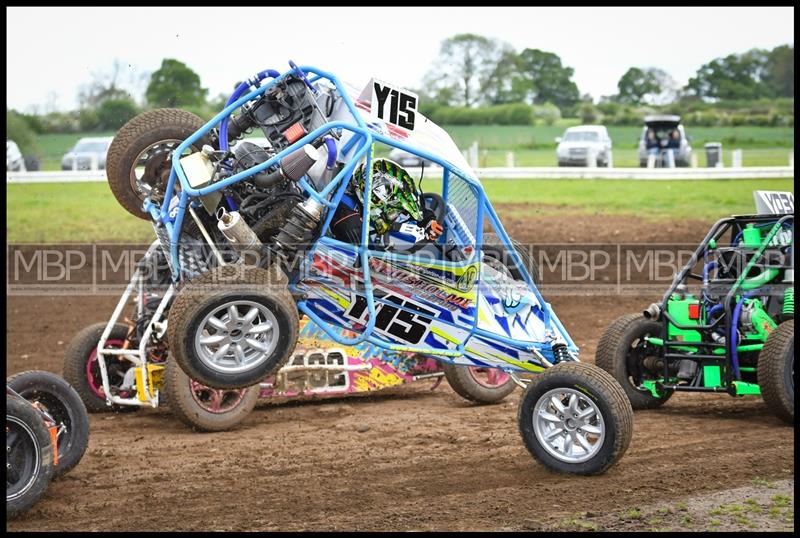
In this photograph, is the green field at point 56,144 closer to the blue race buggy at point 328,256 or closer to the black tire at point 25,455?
the blue race buggy at point 328,256

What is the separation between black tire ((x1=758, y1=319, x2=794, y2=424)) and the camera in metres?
9.22

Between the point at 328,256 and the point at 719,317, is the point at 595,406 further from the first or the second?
the point at 719,317

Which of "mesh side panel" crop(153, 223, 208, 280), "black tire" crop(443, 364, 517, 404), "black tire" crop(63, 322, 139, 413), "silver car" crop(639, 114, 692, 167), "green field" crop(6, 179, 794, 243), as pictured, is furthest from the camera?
"silver car" crop(639, 114, 692, 167)

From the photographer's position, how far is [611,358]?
10.4 metres

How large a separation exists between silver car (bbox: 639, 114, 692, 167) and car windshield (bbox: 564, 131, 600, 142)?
146 centimetres

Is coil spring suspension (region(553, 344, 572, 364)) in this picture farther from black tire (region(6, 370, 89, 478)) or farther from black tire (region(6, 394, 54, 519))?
black tire (region(6, 394, 54, 519))

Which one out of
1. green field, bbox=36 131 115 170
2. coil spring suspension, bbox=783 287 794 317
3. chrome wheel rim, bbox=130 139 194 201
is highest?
green field, bbox=36 131 115 170

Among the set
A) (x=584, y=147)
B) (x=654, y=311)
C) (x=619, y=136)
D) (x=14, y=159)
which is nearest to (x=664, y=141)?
(x=584, y=147)

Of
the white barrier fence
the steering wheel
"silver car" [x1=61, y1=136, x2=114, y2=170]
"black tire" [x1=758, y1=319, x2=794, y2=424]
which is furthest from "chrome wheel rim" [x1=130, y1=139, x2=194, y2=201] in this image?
the white barrier fence

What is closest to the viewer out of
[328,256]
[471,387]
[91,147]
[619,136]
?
[328,256]

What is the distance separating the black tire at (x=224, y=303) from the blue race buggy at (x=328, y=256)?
1 cm

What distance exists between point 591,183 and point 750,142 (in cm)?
1000

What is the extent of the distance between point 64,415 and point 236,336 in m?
1.83

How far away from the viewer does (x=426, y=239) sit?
8.14 meters
